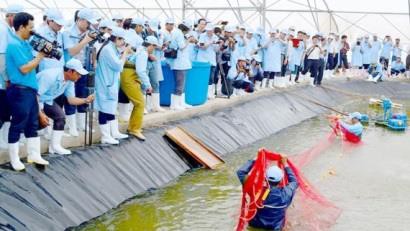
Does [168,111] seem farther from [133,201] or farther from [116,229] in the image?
[116,229]

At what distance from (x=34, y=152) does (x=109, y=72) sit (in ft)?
6.24

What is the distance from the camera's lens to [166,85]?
39.3 ft

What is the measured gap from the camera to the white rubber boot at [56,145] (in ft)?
25.7

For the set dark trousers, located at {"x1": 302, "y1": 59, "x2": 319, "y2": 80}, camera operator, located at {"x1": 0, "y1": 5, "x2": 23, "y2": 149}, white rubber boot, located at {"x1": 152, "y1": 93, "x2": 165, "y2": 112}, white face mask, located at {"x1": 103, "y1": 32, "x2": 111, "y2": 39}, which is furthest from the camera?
dark trousers, located at {"x1": 302, "y1": 59, "x2": 319, "y2": 80}

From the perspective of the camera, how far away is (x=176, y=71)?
11.5 m

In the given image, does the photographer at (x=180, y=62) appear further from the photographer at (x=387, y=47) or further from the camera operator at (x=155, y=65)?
the photographer at (x=387, y=47)

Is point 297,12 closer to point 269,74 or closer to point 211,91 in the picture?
point 269,74

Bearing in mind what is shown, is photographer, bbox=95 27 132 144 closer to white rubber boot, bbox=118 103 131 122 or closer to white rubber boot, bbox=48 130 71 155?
white rubber boot, bbox=48 130 71 155

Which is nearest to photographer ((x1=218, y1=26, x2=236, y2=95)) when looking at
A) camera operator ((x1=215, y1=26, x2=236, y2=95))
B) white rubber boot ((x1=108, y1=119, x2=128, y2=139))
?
camera operator ((x1=215, y1=26, x2=236, y2=95))

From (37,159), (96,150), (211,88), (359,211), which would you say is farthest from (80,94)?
(211,88)

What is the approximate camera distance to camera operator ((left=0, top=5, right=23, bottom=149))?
6543 millimetres

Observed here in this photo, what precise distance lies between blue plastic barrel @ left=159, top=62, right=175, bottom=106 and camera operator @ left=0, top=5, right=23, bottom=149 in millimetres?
4696

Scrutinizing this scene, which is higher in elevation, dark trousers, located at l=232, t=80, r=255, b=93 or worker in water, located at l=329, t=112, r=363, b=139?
dark trousers, located at l=232, t=80, r=255, b=93

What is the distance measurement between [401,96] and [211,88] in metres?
10.5
